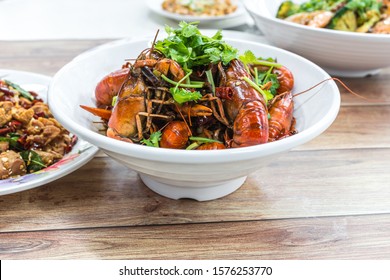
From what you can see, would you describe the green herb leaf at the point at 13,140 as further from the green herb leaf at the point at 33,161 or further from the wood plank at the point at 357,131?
the wood plank at the point at 357,131

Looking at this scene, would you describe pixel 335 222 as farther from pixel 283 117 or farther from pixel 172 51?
pixel 172 51

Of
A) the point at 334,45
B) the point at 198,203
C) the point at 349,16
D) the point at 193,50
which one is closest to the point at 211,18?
the point at 349,16

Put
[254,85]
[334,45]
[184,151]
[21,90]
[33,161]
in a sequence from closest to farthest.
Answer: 1. [184,151]
2. [254,85]
3. [33,161]
4. [21,90]
5. [334,45]

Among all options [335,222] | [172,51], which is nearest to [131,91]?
[172,51]

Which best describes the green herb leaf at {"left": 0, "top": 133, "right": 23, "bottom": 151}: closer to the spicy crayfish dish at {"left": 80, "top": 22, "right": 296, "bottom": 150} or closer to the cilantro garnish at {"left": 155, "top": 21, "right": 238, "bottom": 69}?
the spicy crayfish dish at {"left": 80, "top": 22, "right": 296, "bottom": 150}

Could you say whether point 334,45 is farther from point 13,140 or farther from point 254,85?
point 13,140

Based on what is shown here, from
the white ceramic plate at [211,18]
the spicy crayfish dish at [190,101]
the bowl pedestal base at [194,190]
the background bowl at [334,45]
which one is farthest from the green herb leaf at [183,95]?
the white ceramic plate at [211,18]
